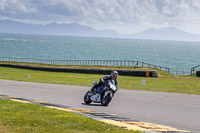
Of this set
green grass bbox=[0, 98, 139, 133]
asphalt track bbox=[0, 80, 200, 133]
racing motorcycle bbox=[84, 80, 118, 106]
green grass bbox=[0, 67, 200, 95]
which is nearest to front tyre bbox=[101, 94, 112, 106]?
racing motorcycle bbox=[84, 80, 118, 106]

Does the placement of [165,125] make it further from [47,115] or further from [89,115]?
[47,115]

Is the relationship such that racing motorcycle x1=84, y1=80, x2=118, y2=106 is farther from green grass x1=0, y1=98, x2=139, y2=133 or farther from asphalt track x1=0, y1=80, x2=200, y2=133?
green grass x1=0, y1=98, x2=139, y2=133

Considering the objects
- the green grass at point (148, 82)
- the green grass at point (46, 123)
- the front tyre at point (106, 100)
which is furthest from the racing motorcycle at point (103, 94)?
the green grass at point (148, 82)

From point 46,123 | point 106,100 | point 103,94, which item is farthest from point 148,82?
point 46,123

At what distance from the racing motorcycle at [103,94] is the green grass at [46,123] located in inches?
106

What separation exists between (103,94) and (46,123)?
480 centimetres

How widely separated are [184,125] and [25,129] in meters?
4.38

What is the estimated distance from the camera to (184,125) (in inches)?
366

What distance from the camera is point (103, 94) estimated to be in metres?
13.3

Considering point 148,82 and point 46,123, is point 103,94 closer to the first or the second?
point 46,123

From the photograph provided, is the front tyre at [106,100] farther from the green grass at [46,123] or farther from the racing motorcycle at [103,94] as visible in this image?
the green grass at [46,123]

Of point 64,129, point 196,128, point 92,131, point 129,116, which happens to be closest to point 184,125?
point 196,128

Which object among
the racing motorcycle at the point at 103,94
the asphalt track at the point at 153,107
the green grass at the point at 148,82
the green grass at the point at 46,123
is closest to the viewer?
the green grass at the point at 46,123

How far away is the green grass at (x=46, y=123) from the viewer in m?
8.02
